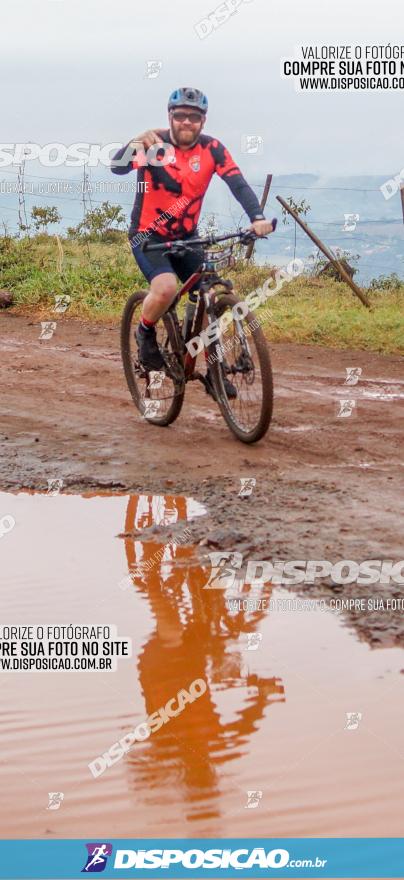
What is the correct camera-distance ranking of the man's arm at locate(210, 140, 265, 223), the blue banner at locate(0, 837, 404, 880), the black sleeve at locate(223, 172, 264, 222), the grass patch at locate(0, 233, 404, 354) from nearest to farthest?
the blue banner at locate(0, 837, 404, 880) < the black sleeve at locate(223, 172, 264, 222) < the man's arm at locate(210, 140, 265, 223) < the grass patch at locate(0, 233, 404, 354)

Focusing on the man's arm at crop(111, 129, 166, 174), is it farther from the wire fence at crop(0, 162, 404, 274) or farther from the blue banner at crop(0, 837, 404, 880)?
the wire fence at crop(0, 162, 404, 274)

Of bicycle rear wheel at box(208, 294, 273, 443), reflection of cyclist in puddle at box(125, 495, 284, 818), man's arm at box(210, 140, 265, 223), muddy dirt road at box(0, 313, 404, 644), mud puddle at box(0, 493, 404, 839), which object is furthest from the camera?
man's arm at box(210, 140, 265, 223)

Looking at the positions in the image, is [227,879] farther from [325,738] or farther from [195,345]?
[195,345]

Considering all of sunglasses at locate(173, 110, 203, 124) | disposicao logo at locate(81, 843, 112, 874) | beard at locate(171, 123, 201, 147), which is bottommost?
disposicao logo at locate(81, 843, 112, 874)

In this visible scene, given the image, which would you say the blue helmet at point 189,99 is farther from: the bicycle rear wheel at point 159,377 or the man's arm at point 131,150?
the bicycle rear wheel at point 159,377

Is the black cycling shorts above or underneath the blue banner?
above

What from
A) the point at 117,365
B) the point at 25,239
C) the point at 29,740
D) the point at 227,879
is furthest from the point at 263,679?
the point at 25,239

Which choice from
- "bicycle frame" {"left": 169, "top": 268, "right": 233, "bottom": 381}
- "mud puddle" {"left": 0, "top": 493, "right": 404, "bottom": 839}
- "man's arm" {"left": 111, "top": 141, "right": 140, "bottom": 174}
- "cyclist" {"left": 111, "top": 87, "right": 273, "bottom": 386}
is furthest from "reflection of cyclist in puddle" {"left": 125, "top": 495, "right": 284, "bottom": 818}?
"man's arm" {"left": 111, "top": 141, "right": 140, "bottom": 174}

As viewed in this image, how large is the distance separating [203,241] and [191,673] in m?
3.65

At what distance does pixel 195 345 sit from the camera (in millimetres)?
7035

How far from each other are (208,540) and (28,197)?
17.0m

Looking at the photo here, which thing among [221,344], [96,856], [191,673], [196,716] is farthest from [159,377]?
[96,856]

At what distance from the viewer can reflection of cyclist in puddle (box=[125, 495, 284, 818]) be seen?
306cm

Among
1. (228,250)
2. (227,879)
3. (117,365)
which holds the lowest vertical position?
(227,879)
